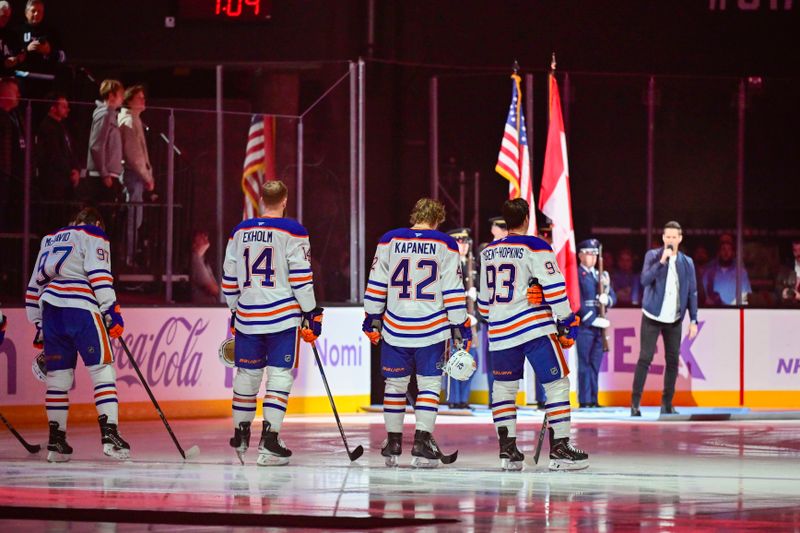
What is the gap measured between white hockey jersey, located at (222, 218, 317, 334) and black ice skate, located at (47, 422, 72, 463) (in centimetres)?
150

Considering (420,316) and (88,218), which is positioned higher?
(88,218)

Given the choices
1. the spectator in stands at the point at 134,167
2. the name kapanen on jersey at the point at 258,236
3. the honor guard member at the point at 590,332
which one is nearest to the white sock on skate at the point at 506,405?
the name kapanen on jersey at the point at 258,236

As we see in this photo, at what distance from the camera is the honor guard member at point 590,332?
595 inches

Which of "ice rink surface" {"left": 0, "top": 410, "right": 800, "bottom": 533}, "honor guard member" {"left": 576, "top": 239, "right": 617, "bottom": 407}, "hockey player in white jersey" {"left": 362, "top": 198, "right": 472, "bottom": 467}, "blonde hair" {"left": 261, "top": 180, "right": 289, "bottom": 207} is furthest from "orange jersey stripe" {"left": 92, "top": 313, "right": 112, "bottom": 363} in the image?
"honor guard member" {"left": 576, "top": 239, "right": 617, "bottom": 407}

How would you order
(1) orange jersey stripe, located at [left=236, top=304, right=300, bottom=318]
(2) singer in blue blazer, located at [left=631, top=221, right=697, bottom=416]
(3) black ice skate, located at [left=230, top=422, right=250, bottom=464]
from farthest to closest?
(2) singer in blue blazer, located at [left=631, top=221, right=697, bottom=416] < (3) black ice skate, located at [left=230, top=422, right=250, bottom=464] < (1) orange jersey stripe, located at [left=236, top=304, right=300, bottom=318]

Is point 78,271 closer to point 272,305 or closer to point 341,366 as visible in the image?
point 272,305

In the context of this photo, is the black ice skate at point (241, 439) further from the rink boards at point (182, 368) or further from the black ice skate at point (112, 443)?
the rink boards at point (182, 368)

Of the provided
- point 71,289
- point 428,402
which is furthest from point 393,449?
point 71,289

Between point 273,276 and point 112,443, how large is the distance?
1.64m

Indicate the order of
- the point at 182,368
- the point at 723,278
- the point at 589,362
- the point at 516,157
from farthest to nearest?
the point at 723,278 < the point at 589,362 < the point at 516,157 < the point at 182,368

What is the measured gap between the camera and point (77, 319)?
33.6ft

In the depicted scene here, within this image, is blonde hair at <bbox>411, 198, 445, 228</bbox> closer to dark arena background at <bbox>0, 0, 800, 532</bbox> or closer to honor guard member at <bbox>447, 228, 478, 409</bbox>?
dark arena background at <bbox>0, 0, 800, 532</bbox>

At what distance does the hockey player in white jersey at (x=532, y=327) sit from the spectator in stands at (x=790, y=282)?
7352 mm

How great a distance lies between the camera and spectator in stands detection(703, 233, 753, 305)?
16938 millimetres
